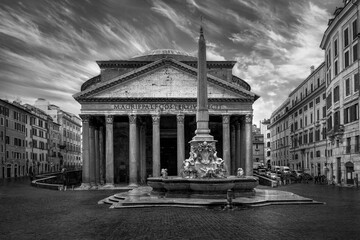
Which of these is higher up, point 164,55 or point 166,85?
point 164,55

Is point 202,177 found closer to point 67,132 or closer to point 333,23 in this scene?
point 333,23

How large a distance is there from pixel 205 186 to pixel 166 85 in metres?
24.9

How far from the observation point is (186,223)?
15.6 meters

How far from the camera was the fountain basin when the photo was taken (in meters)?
21.9

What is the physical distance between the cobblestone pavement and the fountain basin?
2.42 metres

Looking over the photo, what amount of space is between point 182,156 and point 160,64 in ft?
31.8

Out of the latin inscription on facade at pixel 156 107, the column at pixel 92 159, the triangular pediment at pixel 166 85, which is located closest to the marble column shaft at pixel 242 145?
the triangular pediment at pixel 166 85

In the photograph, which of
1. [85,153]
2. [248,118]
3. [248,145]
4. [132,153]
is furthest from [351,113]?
[85,153]

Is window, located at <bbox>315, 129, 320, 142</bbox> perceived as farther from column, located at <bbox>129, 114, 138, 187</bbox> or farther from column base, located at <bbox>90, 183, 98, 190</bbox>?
column base, located at <bbox>90, 183, 98, 190</bbox>

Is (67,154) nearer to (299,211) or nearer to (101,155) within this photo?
(101,155)

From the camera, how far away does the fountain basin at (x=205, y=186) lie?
2194cm

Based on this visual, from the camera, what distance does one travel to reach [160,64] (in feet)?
151

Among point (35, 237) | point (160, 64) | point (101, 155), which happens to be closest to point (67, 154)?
point (101, 155)

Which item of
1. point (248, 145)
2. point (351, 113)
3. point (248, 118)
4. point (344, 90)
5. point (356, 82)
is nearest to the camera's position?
point (356, 82)
